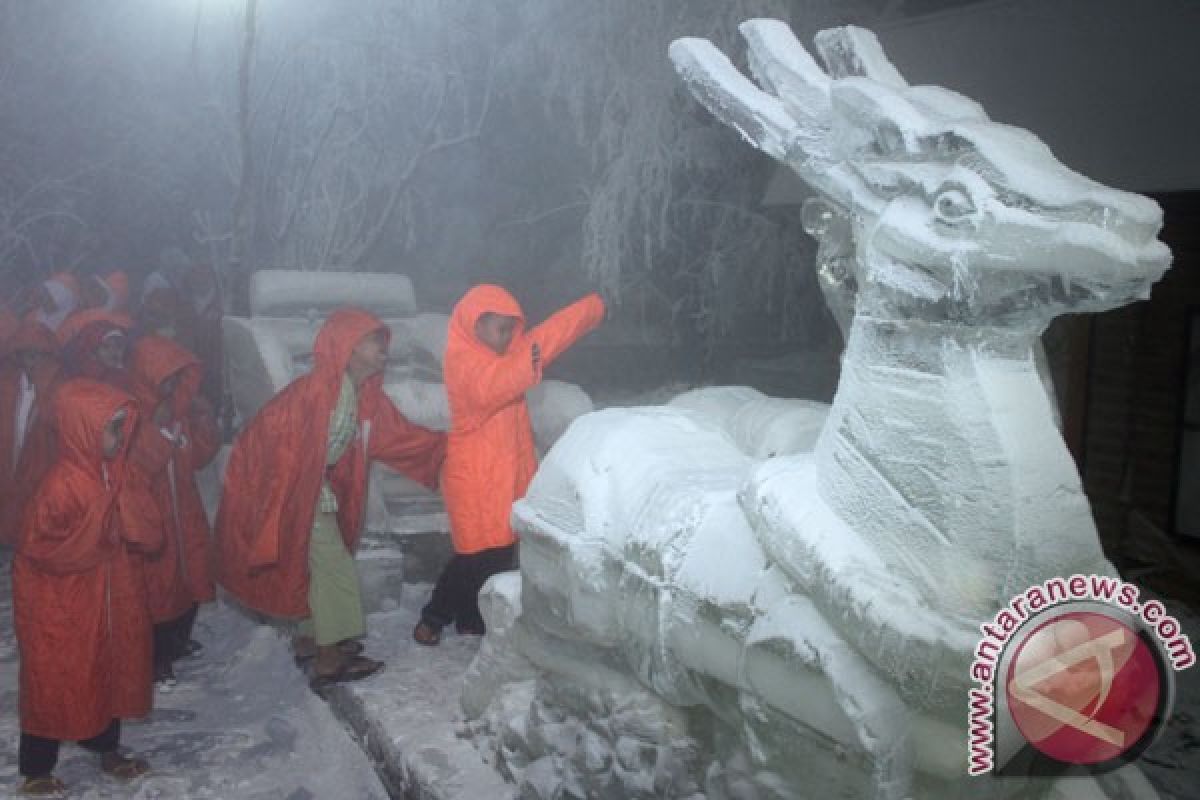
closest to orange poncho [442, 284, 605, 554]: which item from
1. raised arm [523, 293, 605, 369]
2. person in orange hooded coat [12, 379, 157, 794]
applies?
raised arm [523, 293, 605, 369]

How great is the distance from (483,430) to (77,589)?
166cm

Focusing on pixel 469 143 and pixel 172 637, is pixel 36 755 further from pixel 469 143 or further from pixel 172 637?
pixel 469 143

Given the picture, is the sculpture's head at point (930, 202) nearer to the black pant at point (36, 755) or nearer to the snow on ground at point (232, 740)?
the snow on ground at point (232, 740)

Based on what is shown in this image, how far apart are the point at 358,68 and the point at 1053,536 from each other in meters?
11.2

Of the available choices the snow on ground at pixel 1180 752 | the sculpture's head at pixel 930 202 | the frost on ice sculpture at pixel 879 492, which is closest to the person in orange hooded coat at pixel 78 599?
the frost on ice sculpture at pixel 879 492

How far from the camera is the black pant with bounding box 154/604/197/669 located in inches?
175

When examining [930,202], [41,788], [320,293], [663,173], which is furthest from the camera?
[663,173]

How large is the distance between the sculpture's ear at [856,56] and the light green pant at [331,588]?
2920mm

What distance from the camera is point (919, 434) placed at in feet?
6.20

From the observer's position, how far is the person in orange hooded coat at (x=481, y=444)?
3992 millimetres

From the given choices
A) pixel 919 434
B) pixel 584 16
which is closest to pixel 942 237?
pixel 919 434

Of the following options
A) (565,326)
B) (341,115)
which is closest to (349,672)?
(565,326)

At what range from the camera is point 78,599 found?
348 cm

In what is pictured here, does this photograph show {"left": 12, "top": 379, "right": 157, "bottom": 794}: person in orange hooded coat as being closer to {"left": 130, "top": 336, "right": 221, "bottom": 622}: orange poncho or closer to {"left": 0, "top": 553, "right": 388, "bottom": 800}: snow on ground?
{"left": 0, "top": 553, "right": 388, "bottom": 800}: snow on ground
